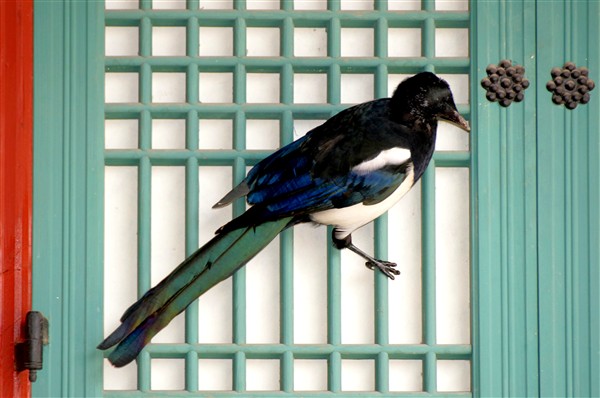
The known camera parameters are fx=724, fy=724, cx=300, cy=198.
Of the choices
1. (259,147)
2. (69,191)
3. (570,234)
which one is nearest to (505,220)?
(570,234)

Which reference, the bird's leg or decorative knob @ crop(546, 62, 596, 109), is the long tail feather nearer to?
the bird's leg

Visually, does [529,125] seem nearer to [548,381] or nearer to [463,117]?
[463,117]

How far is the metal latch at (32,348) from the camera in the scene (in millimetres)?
1044

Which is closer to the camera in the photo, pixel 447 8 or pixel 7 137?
pixel 7 137

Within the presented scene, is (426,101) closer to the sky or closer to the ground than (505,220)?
closer to the sky

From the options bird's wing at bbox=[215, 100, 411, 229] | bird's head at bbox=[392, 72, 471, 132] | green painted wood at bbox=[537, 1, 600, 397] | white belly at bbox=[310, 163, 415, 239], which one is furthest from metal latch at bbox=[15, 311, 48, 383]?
green painted wood at bbox=[537, 1, 600, 397]

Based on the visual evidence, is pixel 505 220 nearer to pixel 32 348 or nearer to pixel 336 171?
pixel 336 171

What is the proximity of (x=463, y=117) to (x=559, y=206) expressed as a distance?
0.65 feet

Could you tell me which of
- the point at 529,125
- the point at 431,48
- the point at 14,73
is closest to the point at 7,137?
the point at 14,73

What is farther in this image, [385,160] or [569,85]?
[569,85]

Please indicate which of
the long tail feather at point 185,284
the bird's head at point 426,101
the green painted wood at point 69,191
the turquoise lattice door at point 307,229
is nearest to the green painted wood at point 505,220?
the turquoise lattice door at point 307,229

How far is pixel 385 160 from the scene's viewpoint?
99 centimetres

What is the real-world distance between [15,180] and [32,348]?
0.24m

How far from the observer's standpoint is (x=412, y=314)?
113cm
